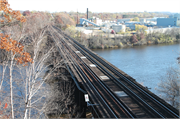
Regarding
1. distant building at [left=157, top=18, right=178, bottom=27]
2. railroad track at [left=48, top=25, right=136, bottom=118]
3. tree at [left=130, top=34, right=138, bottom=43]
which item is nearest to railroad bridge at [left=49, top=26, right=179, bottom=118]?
railroad track at [left=48, top=25, right=136, bottom=118]

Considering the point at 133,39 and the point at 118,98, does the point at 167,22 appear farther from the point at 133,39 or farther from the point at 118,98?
the point at 118,98

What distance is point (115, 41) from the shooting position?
38.8 meters

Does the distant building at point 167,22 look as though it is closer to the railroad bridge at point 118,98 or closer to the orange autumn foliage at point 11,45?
the railroad bridge at point 118,98

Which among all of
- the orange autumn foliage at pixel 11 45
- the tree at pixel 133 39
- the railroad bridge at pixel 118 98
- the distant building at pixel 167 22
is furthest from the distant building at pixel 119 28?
the orange autumn foliage at pixel 11 45

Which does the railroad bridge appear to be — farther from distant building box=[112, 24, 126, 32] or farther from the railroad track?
distant building box=[112, 24, 126, 32]

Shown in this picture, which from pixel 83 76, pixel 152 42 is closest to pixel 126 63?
pixel 83 76

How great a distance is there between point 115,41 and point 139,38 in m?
6.66

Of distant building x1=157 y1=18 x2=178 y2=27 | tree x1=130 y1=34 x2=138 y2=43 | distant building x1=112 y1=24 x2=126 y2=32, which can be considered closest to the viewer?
tree x1=130 y1=34 x2=138 y2=43

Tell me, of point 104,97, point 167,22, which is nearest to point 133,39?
point 167,22

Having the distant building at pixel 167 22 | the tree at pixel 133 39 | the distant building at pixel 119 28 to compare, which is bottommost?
the tree at pixel 133 39

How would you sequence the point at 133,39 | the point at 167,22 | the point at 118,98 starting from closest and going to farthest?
the point at 118,98, the point at 133,39, the point at 167,22

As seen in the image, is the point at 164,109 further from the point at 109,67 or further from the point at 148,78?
the point at 148,78

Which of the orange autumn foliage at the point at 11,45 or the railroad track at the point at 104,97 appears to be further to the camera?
the railroad track at the point at 104,97

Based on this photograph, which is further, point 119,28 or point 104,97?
point 119,28
